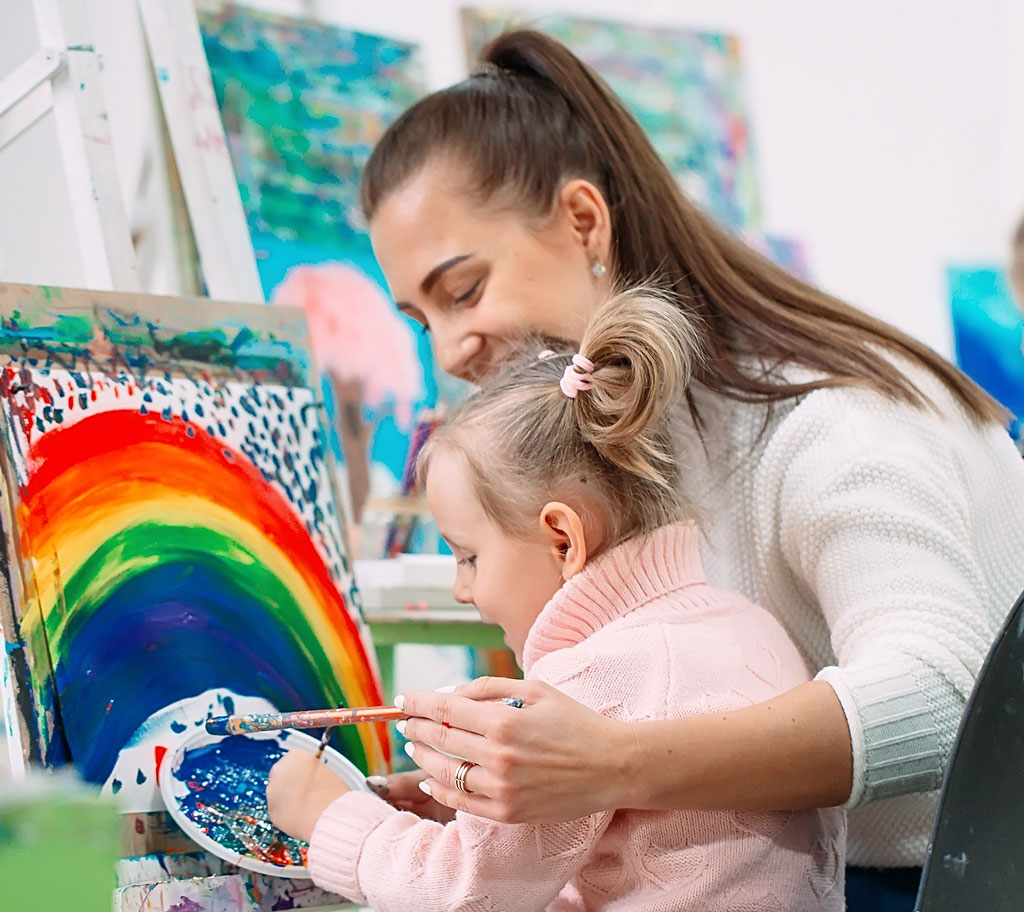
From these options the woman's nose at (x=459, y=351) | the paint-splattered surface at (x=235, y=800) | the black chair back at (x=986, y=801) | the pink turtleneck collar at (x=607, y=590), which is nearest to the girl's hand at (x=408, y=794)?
the paint-splattered surface at (x=235, y=800)

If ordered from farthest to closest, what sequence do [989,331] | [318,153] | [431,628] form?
[989,331], [318,153], [431,628]

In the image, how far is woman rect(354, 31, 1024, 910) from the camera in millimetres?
869

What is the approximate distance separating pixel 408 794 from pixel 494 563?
27 centimetres

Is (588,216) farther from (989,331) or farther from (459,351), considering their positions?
(989,331)

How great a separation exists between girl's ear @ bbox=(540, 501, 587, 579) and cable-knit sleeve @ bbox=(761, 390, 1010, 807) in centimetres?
22

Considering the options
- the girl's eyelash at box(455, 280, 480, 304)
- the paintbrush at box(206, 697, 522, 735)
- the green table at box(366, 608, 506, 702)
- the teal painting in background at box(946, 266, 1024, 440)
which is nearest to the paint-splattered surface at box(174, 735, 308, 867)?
the paintbrush at box(206, 697, 522, 735)

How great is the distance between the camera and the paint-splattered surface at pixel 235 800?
104 centimetres

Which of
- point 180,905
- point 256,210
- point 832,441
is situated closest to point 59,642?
point 180,905

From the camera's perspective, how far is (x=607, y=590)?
1.02 m

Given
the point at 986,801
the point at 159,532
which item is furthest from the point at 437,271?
the point at 986,801

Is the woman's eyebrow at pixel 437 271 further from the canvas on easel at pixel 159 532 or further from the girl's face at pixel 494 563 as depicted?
the girl's face at pixel 494 563

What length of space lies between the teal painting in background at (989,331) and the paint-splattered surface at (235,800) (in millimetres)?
2505

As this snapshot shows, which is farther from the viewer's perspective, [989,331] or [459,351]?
[989,331]

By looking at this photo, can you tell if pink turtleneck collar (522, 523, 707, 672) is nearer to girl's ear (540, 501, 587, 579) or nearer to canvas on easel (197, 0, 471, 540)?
girl's ear (540, 501, 587, 579)
